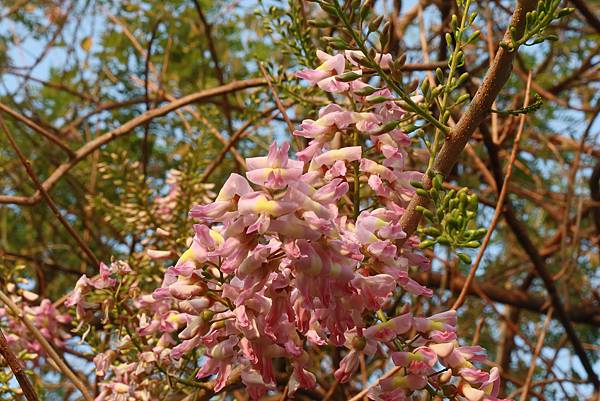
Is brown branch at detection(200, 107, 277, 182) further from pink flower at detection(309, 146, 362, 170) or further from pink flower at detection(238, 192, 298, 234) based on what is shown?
pink flower at detection(238, 192, 298, 234)

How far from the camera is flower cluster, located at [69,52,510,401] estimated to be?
0.62 m

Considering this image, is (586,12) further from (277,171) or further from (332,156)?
(277,171)

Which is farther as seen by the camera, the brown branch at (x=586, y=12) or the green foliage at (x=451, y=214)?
the brown branch at (x=586, y=12)

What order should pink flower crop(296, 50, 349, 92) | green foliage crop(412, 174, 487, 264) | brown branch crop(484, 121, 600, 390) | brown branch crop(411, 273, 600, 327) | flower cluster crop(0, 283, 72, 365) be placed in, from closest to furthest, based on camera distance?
green foliage crop(412, 174, 487, 264) < pink flower crop(296, 50, 349, 92) < flower cluster crop(0, 283, 72, 365) < brown branch crop(484, 121, 600, 390) < brown branch crop(411, 273, 600, 327)

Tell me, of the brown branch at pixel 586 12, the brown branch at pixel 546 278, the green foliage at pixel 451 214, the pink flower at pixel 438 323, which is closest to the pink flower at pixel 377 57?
the green foliage at pixel 451 214

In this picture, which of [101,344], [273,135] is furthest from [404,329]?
[273,135]

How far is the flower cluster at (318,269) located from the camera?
62cm

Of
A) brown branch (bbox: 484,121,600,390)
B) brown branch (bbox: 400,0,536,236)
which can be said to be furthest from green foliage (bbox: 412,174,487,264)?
brown branch (bbox: 484,121,600,390)

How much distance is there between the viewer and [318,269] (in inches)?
23.6

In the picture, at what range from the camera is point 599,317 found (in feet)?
6.97

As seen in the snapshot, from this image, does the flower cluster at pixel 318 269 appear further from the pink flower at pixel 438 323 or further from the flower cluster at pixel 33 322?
the flower cluster at pixel 33 322

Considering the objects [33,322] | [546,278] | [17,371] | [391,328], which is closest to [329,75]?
[391,328]

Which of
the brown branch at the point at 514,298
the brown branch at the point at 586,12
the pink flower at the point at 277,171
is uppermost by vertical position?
the brown branch at the point at 586,12

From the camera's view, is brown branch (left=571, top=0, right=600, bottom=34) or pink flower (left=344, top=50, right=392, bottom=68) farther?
brown branch (left=571, top=0, right=600, bottom=34)
